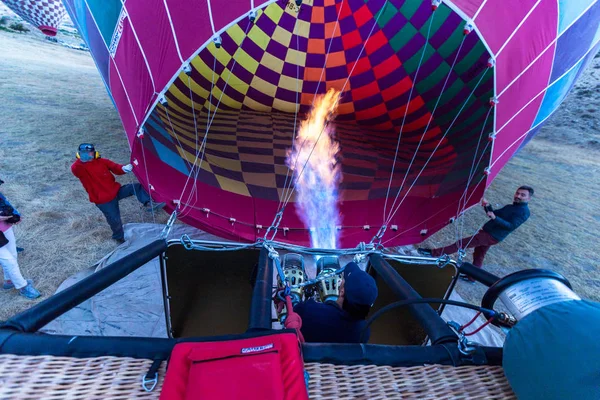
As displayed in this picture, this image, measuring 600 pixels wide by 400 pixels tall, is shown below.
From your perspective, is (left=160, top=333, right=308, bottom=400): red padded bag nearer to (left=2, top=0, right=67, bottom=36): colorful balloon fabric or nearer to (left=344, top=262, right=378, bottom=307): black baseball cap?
(left=344, top=262, right=378, bottom=307): black baseball cap

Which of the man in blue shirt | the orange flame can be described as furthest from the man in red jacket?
the man in blue shirt

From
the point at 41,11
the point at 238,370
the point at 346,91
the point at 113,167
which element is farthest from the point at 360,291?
the point at 41,11

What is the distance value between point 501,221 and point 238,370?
111 inches

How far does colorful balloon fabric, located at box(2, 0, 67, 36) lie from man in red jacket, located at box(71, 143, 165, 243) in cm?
817

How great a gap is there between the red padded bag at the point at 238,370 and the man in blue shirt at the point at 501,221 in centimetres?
232

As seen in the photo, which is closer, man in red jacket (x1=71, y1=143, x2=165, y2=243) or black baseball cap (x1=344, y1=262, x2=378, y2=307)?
black baseball cap (x1=344, y1=262, x2=378, y2=307)

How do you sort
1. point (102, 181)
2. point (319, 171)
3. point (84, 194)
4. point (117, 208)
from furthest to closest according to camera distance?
1. point (319, 171)
2. point (84, 194)
3. point (117, 208)
4. point (102, 181)

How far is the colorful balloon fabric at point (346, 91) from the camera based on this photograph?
2137mm

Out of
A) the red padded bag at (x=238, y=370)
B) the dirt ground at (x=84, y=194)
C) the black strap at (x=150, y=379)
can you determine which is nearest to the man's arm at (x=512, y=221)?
the dirt ground at (x=84, y=194)

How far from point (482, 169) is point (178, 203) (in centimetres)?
234

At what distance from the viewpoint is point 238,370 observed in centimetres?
62

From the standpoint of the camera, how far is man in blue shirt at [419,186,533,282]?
2.73 m

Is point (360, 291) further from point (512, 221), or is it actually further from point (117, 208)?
point (117, 208)

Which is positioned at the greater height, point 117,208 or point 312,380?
point 312,380
